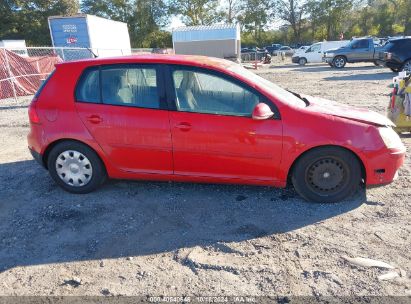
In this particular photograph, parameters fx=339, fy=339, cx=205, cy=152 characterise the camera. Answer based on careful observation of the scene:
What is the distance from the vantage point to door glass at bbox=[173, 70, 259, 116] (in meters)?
3.66

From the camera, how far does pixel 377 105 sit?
9078 mm

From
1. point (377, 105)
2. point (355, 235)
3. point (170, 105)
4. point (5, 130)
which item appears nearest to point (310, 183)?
point (355, 235)

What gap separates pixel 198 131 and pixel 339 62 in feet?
70.7

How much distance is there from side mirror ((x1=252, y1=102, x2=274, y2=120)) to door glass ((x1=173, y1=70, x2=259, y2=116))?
4.6 inches

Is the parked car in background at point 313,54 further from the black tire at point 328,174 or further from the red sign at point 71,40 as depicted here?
the black tire at point 328,174

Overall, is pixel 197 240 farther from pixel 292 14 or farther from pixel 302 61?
pixel 292 14

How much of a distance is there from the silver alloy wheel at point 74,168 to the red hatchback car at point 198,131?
1 cm

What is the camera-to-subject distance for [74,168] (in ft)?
13.6

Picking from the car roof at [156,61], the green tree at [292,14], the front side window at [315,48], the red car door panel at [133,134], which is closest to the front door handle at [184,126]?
the red car door panel at [133,134]

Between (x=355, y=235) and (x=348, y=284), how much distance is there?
2.41 ft

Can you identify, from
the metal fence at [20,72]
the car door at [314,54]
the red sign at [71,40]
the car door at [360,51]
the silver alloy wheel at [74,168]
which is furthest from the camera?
the car door at [314,54]

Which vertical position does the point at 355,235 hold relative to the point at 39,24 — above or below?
below

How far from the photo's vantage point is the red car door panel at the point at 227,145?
360 cm

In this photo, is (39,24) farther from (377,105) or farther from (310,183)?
(310,183)
